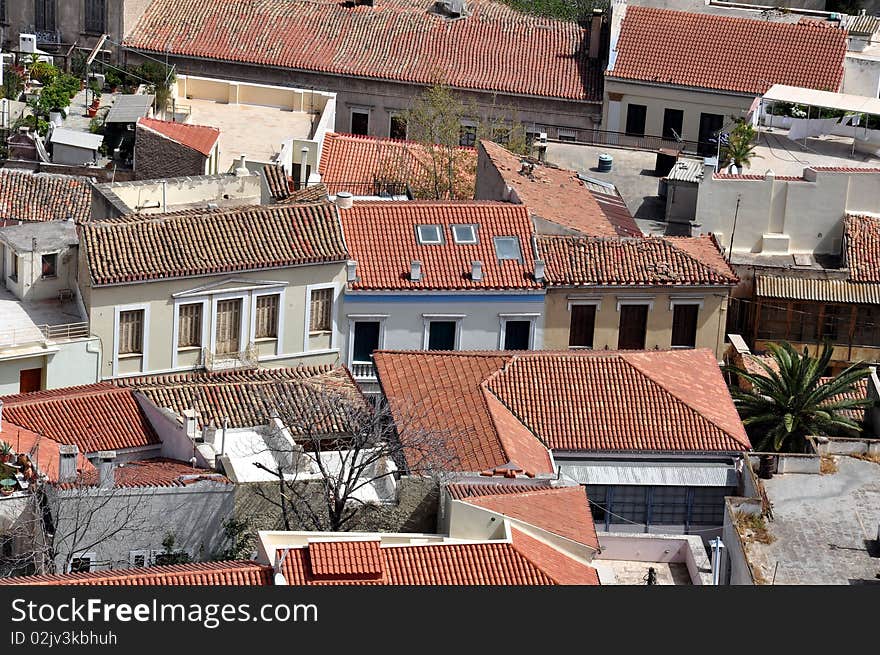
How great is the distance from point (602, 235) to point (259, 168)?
12.8 meters

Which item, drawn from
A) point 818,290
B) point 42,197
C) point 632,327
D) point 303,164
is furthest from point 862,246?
point 42,197

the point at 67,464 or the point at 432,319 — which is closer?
the point at 67,464

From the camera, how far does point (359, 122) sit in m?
92.8

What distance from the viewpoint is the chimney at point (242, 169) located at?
232 ft

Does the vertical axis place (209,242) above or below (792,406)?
above

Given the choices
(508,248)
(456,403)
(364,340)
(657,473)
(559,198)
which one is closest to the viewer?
(657,473)

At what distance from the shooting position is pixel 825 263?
237 feet

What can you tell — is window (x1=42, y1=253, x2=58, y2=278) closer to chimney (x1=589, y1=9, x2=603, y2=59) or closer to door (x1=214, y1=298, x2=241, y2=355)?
door (x1=214, y1=298, x2=241, y2=355)

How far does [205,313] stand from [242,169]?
9134 millimetres

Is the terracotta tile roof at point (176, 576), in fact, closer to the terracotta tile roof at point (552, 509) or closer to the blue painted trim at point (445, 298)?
the terracotta tile roof at point (552, 509)

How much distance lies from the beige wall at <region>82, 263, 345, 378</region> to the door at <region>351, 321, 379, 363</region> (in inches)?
24.8

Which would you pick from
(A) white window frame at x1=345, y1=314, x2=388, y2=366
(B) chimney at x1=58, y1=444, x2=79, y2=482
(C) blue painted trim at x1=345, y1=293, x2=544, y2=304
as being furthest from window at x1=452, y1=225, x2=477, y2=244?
(B) chimney at x1=58, y1=444, x2=79, y2=482

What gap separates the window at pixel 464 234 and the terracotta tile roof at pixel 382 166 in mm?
10492

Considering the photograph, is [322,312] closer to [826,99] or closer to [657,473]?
[657,473]
